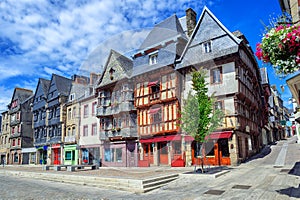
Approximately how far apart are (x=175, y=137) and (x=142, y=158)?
14.3 ft

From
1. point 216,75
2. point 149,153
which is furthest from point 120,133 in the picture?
point 216,75

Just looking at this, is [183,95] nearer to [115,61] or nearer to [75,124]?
[115,61]

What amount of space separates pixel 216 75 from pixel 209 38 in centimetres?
307

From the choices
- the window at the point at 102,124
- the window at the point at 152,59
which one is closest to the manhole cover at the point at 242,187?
the window at the point at 152,59

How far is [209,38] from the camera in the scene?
18.3 meters

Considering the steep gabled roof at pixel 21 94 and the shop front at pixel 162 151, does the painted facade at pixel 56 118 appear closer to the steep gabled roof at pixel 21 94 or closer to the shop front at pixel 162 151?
the steep gabled roof at pixel 21 94

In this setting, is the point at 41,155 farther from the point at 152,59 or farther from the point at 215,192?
the point at 215,192

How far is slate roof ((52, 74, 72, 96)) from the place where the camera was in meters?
32.7

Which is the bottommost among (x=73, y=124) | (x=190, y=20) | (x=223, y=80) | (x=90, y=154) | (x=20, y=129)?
(x=90, y=154)

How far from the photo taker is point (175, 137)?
18547 mm

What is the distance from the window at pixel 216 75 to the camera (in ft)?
56.9

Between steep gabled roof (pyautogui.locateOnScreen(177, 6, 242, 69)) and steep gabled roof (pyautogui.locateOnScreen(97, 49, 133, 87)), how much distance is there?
592cm

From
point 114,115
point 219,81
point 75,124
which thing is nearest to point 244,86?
point 219,81

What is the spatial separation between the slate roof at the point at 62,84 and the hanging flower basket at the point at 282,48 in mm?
30322
